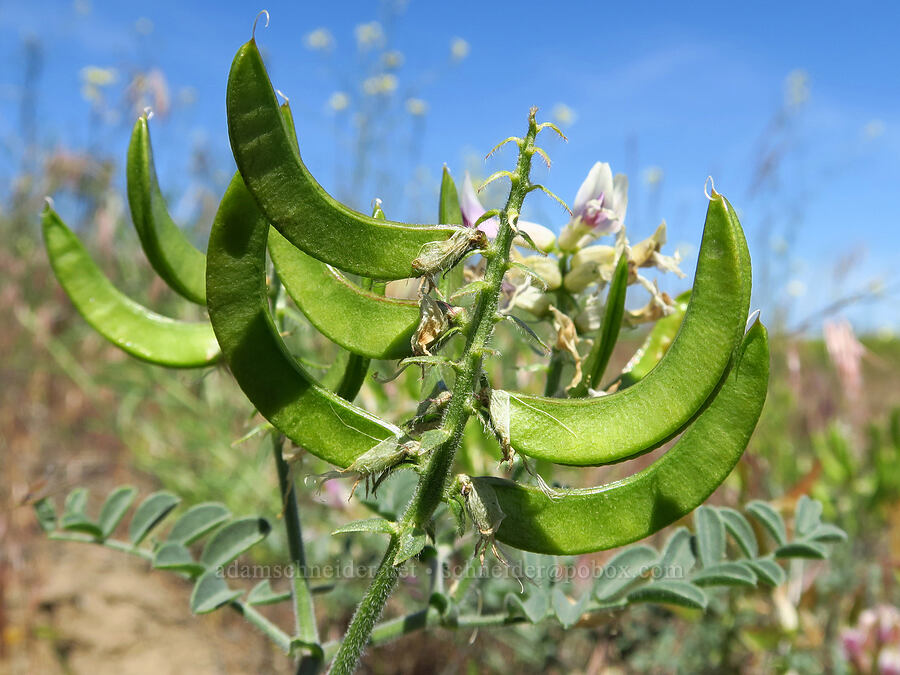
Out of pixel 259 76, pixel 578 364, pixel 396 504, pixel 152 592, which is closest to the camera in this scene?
pixel 259 76

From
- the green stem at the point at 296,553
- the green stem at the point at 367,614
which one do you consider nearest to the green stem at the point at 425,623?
the green stem at the point at 296,553

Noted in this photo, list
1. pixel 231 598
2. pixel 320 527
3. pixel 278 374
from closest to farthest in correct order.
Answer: pixel 278 374 → pixel 231 598 → pixel 320 527

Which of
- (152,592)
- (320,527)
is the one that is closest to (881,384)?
(320,527)

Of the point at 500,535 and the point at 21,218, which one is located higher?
the point at 21,218

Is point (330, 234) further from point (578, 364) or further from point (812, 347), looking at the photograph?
point (812, 347)

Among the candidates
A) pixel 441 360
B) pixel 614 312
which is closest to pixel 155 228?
pixel 441 360

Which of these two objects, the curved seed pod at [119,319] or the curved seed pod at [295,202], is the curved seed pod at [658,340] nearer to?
the curved seed pod at [295,202]

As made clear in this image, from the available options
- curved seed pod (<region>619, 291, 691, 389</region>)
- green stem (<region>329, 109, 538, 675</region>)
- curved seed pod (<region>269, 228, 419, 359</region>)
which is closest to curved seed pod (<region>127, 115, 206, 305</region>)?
curved seed pod (<region>269, 228, 419, 359</region>)
